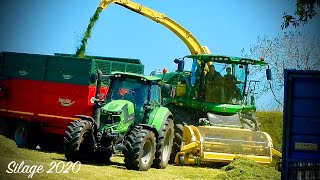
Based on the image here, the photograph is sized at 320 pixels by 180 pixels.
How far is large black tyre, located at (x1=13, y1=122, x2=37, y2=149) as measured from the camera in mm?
16125

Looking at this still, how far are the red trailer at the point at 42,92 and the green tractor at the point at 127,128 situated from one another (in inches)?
33.1

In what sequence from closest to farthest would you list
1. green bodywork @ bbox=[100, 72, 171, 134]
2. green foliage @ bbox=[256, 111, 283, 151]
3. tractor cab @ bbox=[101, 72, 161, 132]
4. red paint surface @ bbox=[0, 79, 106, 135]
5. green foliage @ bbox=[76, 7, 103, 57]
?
green bodywork @ bbox=[100, 72, 171, 134], tractor cab @ bbox=[101, 72, 161, 132], red paint surface @ bbox=[0, 79, 106, 135], green foliage @ bbox=[76, 7, 103, 57], green foliage @ bbox=[256, 111, 283, 151]

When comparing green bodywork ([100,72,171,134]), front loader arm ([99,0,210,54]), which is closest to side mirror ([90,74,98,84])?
green bodywork ([100,72,171,134])

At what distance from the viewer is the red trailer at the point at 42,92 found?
1555cm

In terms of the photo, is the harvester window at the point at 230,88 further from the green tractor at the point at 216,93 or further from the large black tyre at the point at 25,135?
the large black tyre at the point at 25,135

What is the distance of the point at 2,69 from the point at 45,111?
1823 millimetres

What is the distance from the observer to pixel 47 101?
15.9 metres

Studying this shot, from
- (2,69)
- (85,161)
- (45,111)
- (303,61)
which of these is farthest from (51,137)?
(303,61)

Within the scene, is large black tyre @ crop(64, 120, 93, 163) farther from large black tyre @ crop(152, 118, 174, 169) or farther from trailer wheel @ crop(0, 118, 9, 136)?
trailer wheel @ crop(0, 118, 9, 136)

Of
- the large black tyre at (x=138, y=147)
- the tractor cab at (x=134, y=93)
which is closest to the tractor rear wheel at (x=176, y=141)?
the tractor cab at (x=134, y=93)

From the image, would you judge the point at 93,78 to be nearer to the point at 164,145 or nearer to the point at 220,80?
the point at 164,145

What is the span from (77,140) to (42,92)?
131 inches

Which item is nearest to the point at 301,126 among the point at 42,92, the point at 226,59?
the point at 226,59

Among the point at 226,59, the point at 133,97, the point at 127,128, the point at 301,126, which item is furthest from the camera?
the point at 226,59
